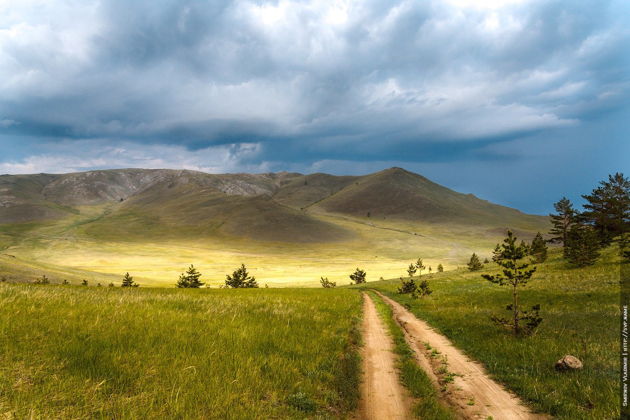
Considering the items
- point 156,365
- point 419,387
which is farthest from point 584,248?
point 156,365

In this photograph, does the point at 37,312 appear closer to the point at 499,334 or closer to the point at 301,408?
the point at 301,408

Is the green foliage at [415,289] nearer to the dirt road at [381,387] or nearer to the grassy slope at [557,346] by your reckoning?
the grassy slope at [557,346]

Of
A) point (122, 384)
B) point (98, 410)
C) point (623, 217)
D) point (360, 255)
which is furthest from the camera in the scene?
point (360, 255)

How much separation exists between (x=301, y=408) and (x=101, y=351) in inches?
159

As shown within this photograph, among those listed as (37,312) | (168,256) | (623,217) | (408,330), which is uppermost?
(623,217)

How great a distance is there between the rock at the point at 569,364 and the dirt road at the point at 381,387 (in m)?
4.76

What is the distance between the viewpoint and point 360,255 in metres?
197

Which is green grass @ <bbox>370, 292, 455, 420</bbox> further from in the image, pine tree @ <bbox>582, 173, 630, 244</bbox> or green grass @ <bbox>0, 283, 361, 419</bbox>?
pine tree @ <bbox>582, 173, 630, 244</bbox>

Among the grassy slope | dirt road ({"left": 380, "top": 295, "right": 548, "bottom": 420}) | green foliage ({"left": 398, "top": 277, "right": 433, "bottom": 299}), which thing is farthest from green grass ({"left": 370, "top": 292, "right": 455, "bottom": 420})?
green foliage ({"left": 398, "top": 277, "right": 433, "bottom": 299})

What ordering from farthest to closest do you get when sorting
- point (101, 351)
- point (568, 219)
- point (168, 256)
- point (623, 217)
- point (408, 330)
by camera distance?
1. point (168, 256)
2. point (568, 219)
3. point (623, 217)
4. point (408, 330)
5. point (101, 351)

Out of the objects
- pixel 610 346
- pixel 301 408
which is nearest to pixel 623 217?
pixel 610 346

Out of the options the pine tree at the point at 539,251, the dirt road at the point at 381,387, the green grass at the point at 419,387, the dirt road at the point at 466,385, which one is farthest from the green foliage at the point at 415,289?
the pine tree at the point at 539,251

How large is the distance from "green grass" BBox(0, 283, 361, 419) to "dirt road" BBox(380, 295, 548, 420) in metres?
2.50

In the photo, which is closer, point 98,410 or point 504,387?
point 98,410
